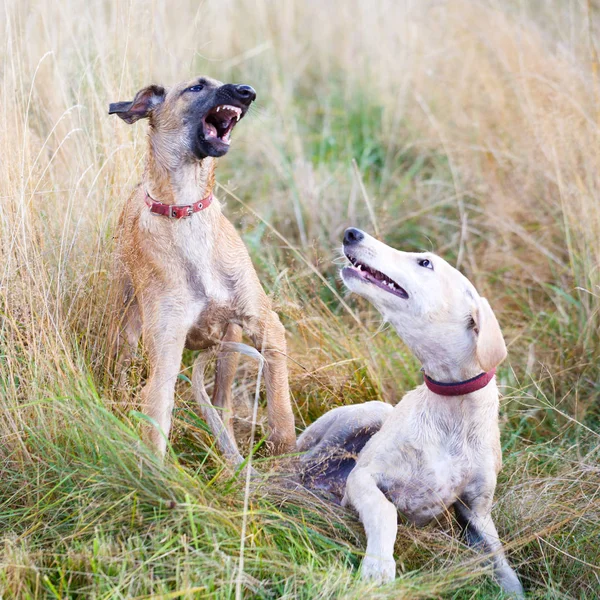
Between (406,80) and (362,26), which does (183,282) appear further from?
(362,26)

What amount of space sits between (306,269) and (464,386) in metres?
2.37

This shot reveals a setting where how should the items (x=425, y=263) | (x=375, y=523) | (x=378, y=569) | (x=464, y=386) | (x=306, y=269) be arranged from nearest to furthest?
(x=378, y=569) → (x=375, y=523) → (x=464, y=386) → (x=425, y=263) → (x=306, y=269)

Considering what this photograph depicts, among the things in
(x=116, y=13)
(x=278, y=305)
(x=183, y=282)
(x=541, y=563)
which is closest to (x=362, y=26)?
(x=116, y=13)

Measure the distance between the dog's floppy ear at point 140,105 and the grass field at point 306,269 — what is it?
1.65 feet

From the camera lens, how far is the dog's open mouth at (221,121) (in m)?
4.00

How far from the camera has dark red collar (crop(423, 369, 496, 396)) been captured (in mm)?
3625

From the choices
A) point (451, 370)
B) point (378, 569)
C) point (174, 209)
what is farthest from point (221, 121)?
point (378, 569)

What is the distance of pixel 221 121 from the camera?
165 inches

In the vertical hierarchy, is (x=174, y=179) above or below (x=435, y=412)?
above

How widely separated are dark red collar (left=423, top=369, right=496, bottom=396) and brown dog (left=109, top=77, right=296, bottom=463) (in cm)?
83

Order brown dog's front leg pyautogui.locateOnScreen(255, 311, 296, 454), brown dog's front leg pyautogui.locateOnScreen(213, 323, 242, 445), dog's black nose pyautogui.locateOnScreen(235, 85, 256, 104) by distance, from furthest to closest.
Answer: brown dog's front leg pyautogui.locateOnScreen(213, 323, 242, 445)
brown dog's front leg pyautogui.locateOnScreen(255, 311, 296, 454)
dog's black nose pyautogui.locateOnScreen(235, 85, 256, 104)

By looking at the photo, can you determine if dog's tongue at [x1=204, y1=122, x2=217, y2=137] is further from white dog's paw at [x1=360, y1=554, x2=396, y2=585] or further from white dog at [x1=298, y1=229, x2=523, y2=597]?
white dog's paw at [x1=360, y1=554, x2=396, y2=585]

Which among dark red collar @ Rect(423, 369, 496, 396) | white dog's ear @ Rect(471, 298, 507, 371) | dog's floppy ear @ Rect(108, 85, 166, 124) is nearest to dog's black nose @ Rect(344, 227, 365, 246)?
white dog's ear @ Rect(471, 298, 507, 371)

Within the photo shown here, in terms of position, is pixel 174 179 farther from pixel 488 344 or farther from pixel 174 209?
pixel 488 344
